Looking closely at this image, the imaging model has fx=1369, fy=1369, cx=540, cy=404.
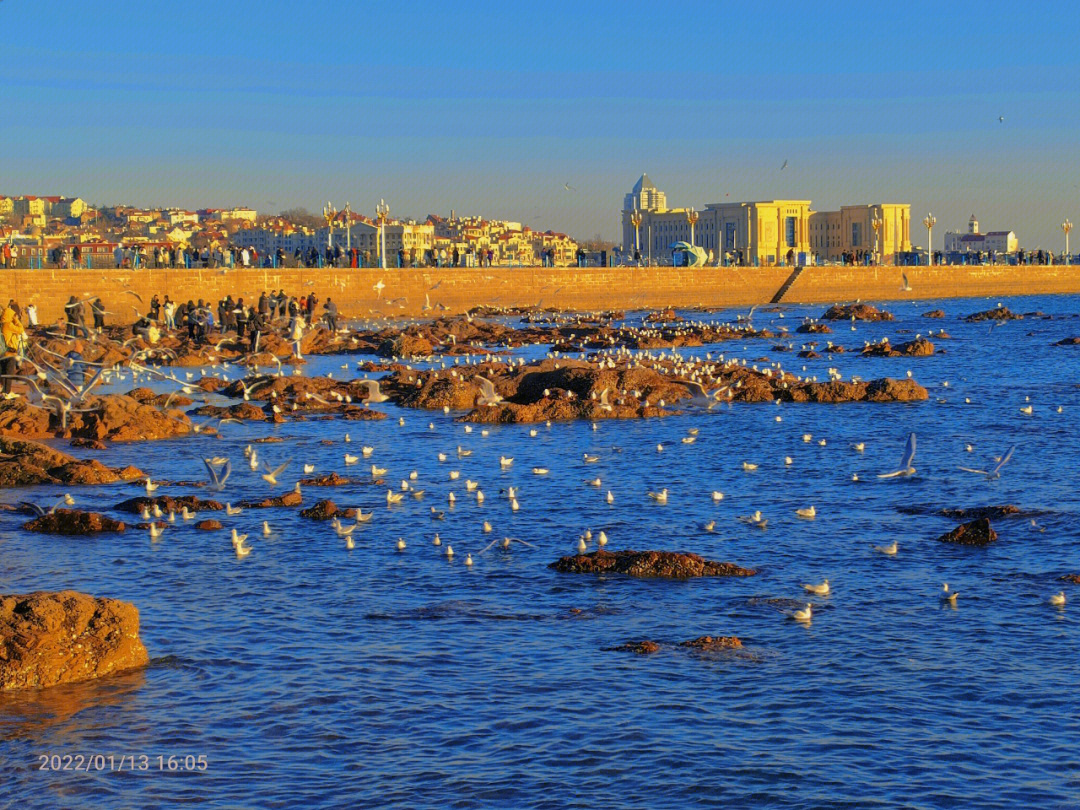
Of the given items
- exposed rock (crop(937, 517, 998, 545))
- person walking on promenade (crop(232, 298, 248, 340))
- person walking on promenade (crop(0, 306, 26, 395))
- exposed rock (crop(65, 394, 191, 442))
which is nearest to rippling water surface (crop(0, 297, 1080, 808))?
exposed rock (crop(937, 517, 998, 545))

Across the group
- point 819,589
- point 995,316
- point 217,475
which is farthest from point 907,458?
point 995,316

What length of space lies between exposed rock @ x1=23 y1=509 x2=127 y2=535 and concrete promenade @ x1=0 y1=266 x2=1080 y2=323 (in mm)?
34552

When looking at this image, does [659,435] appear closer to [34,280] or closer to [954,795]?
[954,795]

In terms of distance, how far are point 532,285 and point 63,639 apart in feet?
185

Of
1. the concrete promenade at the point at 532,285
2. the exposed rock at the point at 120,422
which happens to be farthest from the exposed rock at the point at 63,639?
the concrete promenade at the point at 532,285

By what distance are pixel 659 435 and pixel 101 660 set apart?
45.7 feet

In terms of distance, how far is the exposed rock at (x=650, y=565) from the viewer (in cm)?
1238

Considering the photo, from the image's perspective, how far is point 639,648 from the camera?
1015 cm

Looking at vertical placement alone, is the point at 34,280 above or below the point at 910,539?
above

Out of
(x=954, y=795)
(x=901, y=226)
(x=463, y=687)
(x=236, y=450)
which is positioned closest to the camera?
(x=954, y=795)

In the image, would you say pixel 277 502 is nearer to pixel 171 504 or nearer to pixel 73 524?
pixel 171 504

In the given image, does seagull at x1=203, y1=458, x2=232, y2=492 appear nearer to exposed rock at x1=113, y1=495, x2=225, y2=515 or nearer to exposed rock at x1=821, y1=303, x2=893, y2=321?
exposed rock at x1=113, y1=495, x2=225, y2=515

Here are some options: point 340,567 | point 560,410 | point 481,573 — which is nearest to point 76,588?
point 340,567

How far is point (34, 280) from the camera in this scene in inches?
1864
